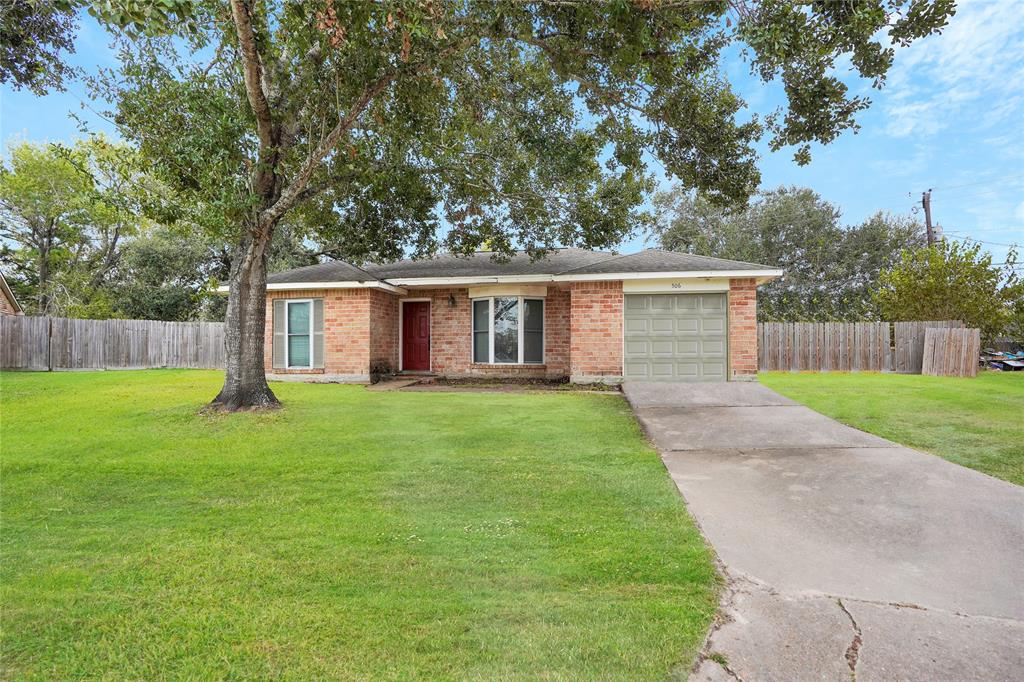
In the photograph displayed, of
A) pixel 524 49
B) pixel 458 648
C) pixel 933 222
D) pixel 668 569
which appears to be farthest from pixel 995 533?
pixel 933 222

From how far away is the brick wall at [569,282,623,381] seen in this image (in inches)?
488

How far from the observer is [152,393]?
1091 centimetres

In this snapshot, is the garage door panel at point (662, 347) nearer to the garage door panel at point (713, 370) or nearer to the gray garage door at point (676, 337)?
the gray garage door at point (676, 337)

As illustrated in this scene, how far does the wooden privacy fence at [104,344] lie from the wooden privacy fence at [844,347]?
61.2 ft

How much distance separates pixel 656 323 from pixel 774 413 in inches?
182

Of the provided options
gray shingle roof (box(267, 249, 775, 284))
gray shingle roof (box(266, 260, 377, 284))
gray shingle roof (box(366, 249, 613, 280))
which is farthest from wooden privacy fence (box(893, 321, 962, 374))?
gray shingle roof (box(266, 260, 377, 284))

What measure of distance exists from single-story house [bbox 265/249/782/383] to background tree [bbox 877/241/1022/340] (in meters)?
9.74

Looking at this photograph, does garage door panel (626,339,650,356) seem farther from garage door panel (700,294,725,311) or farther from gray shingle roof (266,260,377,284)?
gray shingle roof (266,260,377,284)

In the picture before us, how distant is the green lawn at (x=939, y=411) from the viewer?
6.09 metres

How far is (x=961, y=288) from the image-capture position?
17453 mm

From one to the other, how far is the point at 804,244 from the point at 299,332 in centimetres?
2662

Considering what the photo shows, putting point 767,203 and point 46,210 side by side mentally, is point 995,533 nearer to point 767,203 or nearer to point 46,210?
point 767,203

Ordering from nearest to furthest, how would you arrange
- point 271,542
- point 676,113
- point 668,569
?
1. point 668,569
2. point 271,542
3. point 676,113

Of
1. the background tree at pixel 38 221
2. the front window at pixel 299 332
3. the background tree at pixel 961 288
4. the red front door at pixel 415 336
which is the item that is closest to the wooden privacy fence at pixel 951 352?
the background tree at pixel 961 288
